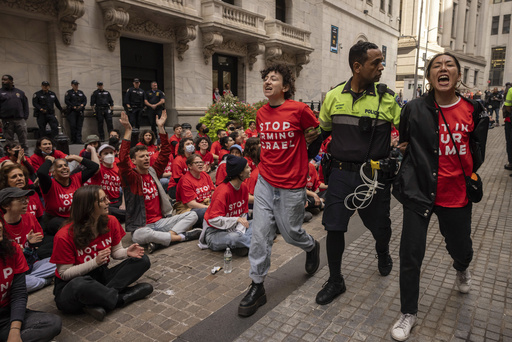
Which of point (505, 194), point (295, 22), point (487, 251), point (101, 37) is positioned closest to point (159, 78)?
point (101, 37)

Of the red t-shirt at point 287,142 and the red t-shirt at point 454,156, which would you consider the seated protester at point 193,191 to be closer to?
the red t-shirt at point 287,142

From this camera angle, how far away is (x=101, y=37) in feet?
44.0

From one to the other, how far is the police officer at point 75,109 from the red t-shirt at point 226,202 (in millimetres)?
8677

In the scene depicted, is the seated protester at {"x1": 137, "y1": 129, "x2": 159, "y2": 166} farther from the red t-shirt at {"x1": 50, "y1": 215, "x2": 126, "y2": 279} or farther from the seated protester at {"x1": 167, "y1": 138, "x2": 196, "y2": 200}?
the red t-shirt at {"x1": 50, "y1": 215, "x2": 126, "y2": 279}

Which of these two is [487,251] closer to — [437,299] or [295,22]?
[437,299]

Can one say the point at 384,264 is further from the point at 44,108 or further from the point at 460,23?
the point at 460,23

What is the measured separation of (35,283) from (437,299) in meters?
4.05

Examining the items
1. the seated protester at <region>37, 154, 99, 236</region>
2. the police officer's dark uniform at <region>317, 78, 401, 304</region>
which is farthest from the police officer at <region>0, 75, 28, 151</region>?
the police officer's dark uniform at <region>317, 78, 401, 304</region>

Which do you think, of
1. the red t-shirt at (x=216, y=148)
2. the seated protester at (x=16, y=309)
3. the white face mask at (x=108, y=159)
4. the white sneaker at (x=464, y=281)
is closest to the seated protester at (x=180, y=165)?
the white face mask at (x=108, y=159)

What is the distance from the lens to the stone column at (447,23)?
53500 mm

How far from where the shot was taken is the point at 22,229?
429 centimetres

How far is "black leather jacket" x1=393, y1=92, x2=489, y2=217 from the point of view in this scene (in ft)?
10.00

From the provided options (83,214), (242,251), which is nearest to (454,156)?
(242,251)

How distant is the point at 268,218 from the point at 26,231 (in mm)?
2797
